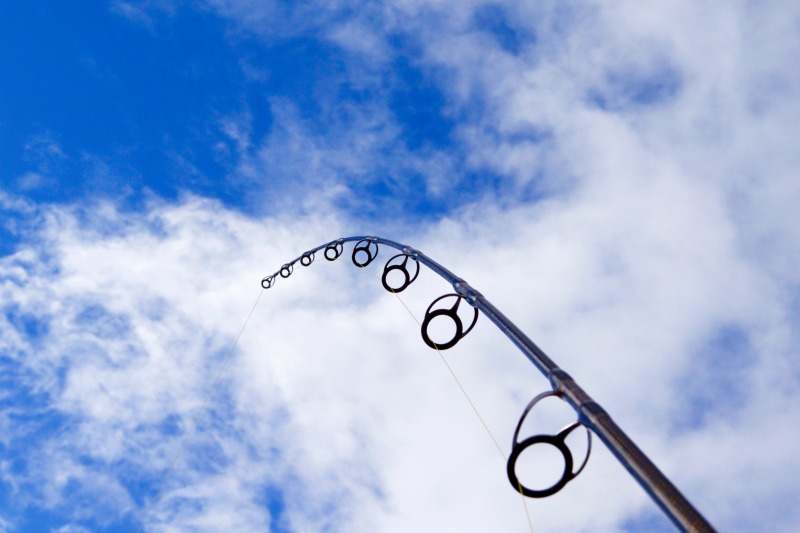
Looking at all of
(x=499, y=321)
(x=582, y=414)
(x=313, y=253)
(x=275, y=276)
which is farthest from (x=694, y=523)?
(x=275, y=276)

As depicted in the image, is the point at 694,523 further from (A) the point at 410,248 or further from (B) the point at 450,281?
(A) the point at 410,248

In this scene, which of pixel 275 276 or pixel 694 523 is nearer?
pixel 694 523

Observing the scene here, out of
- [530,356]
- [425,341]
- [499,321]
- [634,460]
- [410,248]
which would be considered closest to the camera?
[634,460]

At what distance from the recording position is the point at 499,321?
169 inches

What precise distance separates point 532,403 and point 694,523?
50.2 inches

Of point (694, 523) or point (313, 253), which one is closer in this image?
point (694, 523)

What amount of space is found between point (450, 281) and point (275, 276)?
783 cm

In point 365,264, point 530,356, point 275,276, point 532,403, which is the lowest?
point 532,403

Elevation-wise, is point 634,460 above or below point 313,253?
below

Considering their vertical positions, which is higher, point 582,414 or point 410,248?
point 410,248

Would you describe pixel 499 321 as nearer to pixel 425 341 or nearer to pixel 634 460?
pixel 425 341

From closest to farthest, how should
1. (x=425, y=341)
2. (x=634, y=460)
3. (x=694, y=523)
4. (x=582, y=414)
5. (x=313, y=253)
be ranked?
(x=694, y=523) < (x=634, y=460) < (x=582, y=414) < (x=425, y=341) < (x=313, y=253)

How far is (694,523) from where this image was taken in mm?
2311

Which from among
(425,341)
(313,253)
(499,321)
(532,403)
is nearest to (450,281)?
(425,341)
